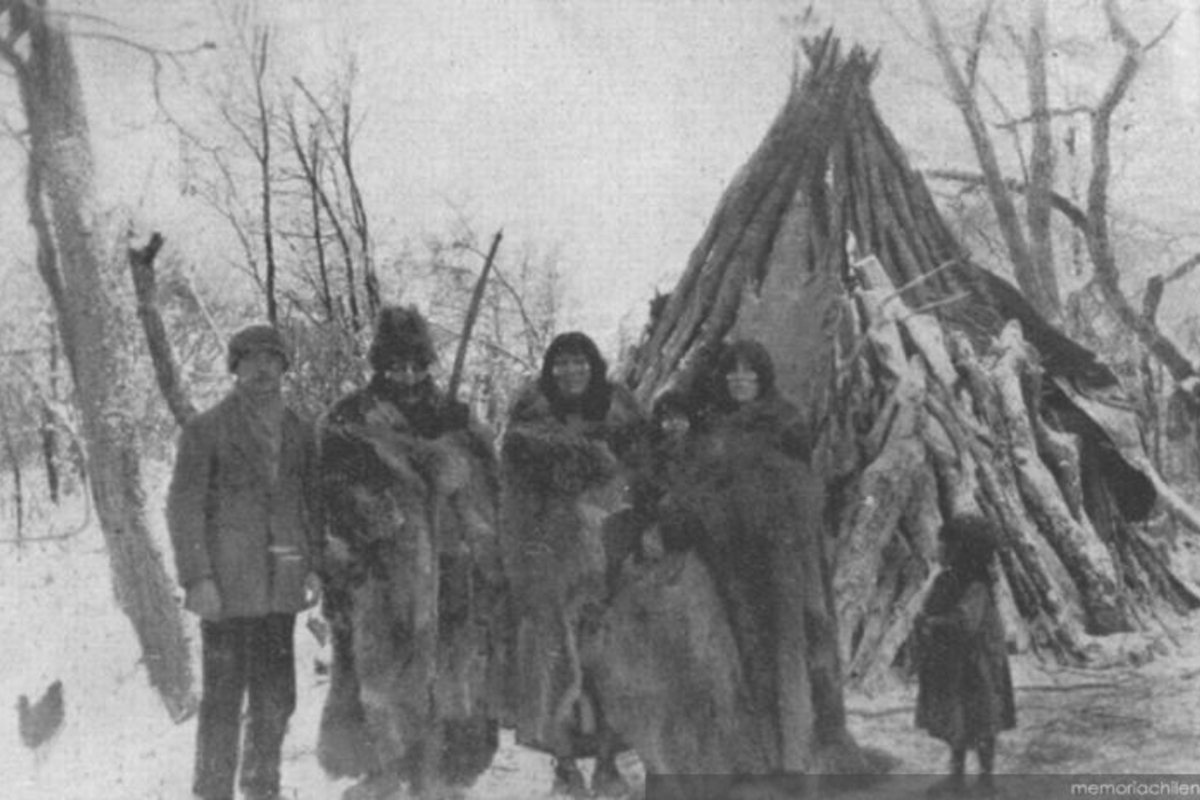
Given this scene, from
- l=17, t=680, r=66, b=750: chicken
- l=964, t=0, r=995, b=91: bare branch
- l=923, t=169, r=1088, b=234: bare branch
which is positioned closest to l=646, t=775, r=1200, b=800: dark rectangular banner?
l=17, t=680, r=66, b=750: chicken

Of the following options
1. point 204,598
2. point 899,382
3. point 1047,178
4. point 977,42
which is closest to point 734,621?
point 899,382

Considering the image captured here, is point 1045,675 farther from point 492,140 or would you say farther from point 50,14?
point 50,14

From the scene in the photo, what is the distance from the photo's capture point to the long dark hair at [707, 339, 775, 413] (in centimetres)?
355

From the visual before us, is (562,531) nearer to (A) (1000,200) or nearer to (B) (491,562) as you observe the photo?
(B) (491,562)

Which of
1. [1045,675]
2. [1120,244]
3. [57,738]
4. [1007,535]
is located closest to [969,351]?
[1007,535]

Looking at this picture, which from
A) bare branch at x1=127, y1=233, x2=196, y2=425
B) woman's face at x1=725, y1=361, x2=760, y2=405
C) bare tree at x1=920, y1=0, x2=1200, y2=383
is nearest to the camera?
woman's face at x1=725, y1=361, x2=760, y2=405

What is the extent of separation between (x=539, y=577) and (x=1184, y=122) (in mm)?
3454

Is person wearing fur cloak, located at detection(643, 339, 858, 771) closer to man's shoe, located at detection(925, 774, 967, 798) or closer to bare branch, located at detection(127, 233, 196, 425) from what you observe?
man's shoe, located at detection(925, 774, 967, 798)

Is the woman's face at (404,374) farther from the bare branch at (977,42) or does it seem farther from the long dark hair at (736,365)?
the bare branch at (977,42)

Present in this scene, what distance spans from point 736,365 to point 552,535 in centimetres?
83

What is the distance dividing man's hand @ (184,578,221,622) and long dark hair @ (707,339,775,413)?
1.66m

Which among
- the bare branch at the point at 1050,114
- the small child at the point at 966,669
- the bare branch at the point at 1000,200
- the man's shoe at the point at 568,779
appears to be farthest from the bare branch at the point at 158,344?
the bare branch at the point at 1050,114

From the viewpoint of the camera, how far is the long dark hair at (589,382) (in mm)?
3664

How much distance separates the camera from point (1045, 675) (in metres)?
4.27
